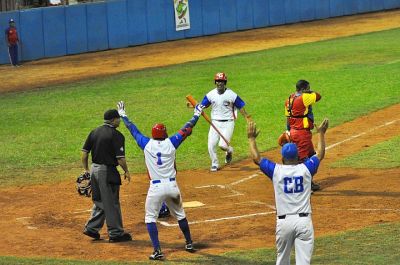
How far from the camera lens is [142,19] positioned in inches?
1914

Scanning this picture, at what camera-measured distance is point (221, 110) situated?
22.1 meters

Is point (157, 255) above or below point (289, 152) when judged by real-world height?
below

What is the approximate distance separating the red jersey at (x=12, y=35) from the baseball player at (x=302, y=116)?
26225mm

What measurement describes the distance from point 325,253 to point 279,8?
133ft

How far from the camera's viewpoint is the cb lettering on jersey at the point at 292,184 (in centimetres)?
1208

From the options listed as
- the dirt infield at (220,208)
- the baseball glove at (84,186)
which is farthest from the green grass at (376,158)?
the baseball glove at (84,186)

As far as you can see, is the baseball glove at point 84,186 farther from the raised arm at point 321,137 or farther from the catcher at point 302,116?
the raised arm at point 321,137

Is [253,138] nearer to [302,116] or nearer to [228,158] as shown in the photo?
[302,116]

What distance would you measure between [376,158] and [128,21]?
89.3 ft

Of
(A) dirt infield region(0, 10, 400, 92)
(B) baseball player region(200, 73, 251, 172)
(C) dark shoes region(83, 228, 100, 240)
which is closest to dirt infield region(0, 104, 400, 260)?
→ (C) dark shoes region(83, 228, 100, 240)

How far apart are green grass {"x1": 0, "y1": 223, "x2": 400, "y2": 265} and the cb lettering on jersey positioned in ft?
8.64

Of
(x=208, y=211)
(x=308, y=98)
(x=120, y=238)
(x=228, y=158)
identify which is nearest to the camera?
(x=120, y=238)

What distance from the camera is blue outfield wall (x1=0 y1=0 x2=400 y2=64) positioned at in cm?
4484

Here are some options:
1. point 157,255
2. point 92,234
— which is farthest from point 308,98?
point 157,255
